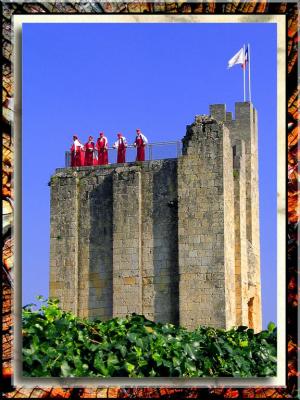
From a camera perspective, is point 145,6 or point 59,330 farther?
point 59,330

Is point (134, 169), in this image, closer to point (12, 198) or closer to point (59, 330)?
point (59, 330)

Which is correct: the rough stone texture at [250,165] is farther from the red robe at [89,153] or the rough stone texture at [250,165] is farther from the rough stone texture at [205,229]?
the red robe at [89,153]

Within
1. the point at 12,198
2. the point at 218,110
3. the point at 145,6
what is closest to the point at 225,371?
the point at 12,198

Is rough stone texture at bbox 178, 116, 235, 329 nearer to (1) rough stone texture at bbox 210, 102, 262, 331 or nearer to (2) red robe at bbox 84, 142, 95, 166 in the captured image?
(2) red robe at bbox 84, 142, 95, 166

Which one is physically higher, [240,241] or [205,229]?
[205,229]

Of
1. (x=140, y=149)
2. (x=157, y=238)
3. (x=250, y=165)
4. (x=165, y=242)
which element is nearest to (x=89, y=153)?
(x=140, y=149)

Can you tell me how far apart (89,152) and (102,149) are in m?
0.35

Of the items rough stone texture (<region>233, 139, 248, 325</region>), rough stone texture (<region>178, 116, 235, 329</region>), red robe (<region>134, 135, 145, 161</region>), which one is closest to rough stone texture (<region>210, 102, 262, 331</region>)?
rough stone texture (<region>233, 139, 248, 325</region>)

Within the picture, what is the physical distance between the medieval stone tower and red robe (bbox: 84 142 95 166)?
0.23 meters

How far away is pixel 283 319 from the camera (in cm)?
1086

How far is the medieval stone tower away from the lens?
25.6 metres

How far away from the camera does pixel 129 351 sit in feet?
44.4

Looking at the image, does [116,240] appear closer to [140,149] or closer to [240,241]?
[140,149]

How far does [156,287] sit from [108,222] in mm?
2006
